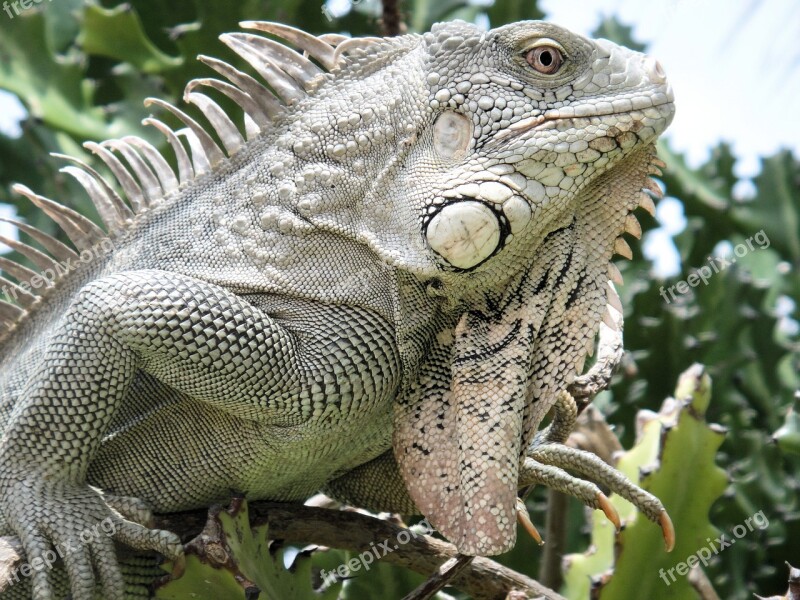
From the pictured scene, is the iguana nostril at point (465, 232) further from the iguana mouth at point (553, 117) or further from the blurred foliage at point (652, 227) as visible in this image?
the blurred foliage at point (652, 227)

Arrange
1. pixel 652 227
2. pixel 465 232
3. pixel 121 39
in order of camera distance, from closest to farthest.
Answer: pixel 465 232, pixel 121 39, pixel 652 227

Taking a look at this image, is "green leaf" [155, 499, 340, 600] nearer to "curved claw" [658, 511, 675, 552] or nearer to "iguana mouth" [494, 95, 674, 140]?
"curved claw" [658, 511, 675, 552]

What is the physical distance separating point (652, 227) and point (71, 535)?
11.0 ft

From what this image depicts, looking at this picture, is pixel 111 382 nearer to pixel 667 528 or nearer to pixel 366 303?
pixel 366 303

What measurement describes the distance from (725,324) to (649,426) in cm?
134

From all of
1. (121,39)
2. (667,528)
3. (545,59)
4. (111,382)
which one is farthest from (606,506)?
(121,39)

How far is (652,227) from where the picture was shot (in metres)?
4.92

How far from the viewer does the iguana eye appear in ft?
8.16

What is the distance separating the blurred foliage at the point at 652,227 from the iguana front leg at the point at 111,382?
194cm

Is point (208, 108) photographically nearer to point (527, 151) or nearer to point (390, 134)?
point (390, 134)

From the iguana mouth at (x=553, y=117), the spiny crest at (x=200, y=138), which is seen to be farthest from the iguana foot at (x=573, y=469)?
the spiny crest at (x=200, y=138)

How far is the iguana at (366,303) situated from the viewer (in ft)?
8.00

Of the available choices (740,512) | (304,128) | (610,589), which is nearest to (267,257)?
(304,128)

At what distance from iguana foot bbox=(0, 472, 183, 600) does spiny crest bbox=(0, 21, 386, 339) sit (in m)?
0.74
